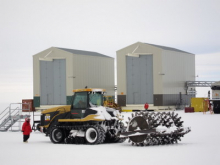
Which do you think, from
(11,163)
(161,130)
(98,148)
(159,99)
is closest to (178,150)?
(161,130)

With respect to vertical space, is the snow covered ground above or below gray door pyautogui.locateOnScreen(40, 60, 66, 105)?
below

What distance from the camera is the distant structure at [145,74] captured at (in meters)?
49.3

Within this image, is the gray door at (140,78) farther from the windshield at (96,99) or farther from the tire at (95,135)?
the tire at (95,135)

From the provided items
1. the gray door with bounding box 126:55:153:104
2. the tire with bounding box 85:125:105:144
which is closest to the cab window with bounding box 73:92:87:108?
the tire with bounding box 85:125:105:144

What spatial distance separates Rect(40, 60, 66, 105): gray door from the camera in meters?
52.8

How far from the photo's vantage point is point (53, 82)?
53.2m

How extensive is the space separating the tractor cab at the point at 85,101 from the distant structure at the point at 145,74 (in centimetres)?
2912

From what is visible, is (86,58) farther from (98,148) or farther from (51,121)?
(98,148)

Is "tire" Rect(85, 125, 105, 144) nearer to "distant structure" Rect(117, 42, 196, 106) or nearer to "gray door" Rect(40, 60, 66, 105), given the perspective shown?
"distant structure" Rect(117, 42, 196, 106)

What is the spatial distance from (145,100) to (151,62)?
13.6ft

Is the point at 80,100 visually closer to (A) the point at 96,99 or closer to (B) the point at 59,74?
(A) the point at 96,99

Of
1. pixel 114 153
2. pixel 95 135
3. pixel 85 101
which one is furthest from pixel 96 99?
pixel 114 153

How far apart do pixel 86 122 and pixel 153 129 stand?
127 inches

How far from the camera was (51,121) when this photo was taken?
2116cm
